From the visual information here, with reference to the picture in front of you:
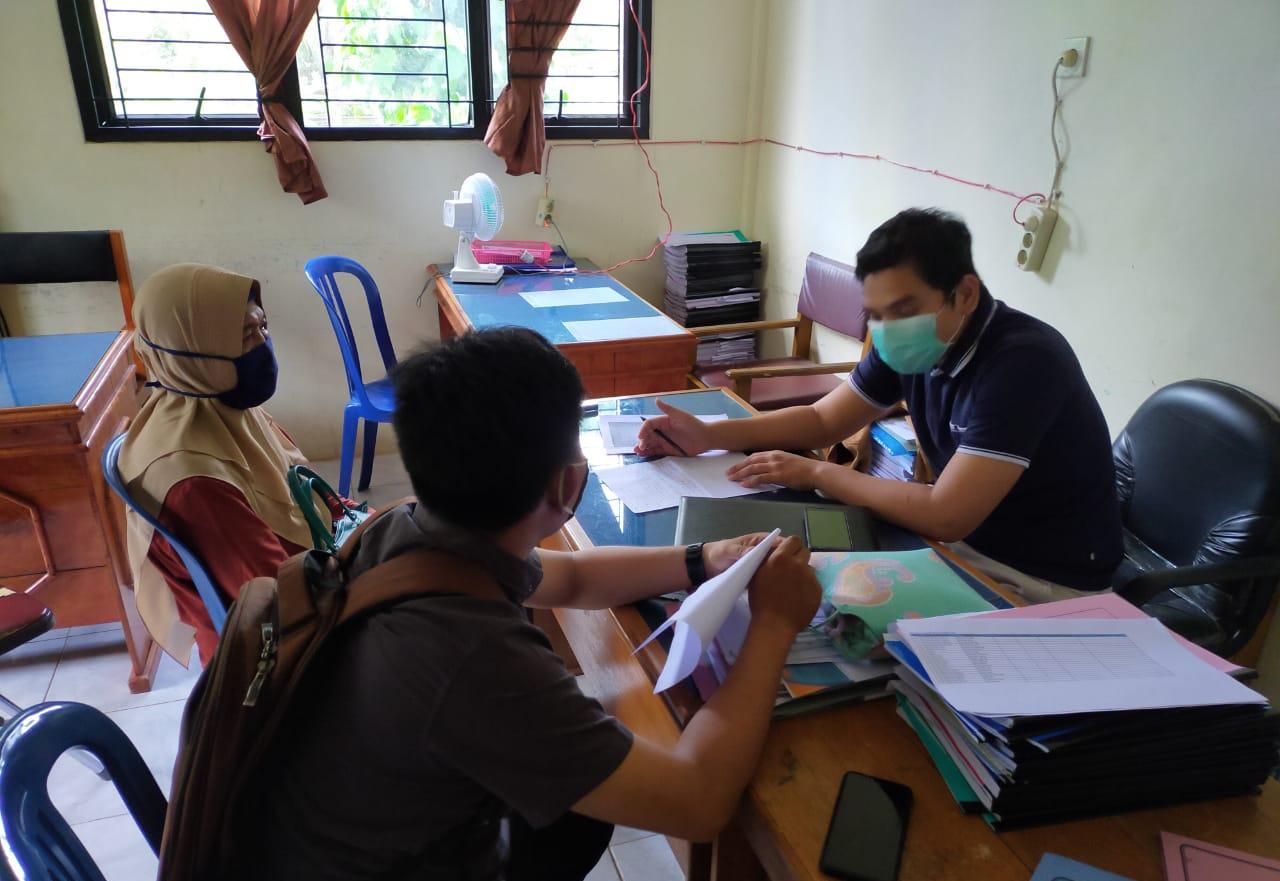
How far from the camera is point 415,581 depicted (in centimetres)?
76

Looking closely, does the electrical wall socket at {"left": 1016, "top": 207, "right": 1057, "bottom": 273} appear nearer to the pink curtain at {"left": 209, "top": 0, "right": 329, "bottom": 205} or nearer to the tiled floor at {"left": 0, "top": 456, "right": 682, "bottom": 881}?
the tiled floor at {"left": 0, "top": 456, "right": 682, "bottom": 881}

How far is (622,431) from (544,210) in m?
2.04

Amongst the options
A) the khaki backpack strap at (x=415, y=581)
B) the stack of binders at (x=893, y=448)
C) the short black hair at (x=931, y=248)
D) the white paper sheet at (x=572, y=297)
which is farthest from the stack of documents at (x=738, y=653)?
the white paper sheet at (x=572, y=297)

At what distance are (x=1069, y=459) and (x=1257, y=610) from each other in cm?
56

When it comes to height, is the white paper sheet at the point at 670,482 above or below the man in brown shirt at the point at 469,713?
below

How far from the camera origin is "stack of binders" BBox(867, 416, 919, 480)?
2.42 m

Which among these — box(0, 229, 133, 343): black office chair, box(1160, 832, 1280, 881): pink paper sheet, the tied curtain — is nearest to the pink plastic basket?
the tied curtain

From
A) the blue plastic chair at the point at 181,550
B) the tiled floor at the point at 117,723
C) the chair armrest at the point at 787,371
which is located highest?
the blue plastic chair at the point at 181,550

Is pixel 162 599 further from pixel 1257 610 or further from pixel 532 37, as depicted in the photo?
pixel 532 37

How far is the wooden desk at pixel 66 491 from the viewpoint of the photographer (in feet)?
6.28

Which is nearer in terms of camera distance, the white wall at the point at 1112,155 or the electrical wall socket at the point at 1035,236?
the white wall at the point at 1112,155

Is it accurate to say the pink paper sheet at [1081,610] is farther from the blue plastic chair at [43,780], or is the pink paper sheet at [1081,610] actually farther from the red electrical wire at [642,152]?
the red electrical wire at [642,152]

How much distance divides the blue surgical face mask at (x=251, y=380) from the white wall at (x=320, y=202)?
1.86 metres

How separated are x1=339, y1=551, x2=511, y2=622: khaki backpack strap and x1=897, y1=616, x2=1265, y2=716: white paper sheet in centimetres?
47
